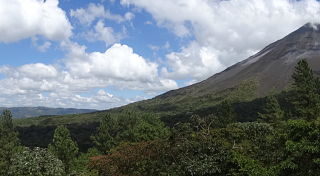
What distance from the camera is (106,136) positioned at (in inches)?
3135

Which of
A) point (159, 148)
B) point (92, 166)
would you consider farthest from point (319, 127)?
point (92, 166)

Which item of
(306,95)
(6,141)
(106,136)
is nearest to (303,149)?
(306,95)

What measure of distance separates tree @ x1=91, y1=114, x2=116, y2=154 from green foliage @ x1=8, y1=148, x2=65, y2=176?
4994 centimetres

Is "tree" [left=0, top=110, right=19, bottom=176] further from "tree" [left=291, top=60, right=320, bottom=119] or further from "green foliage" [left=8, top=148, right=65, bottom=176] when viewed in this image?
"tree" [left=291, top=60, right=320, bottom=119]

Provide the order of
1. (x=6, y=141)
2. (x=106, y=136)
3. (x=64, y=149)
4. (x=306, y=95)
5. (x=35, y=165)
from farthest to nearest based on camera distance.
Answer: (x=106, y=136), (x=6, y=141), (x=64, y=149), (x=306, y=95), (x=35, y=165)

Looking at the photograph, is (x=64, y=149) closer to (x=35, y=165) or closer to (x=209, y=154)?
(x=35, y=165)

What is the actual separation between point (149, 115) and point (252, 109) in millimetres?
86400

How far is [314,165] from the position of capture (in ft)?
73.2

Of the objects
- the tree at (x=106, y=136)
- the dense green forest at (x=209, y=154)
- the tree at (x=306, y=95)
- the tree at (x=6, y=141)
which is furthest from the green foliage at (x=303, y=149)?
the tree at (x=6, y=141)

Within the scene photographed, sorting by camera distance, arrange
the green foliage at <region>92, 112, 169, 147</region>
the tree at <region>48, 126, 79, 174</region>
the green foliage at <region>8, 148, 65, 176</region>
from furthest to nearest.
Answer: the tree at <region>48, 126, 79, 174</region>
the green foliage at <region>92, 112, 169, 147</region>
the green foliage at <region>8, 148, 65, 176</region>

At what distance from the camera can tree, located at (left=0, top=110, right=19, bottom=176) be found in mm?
74644

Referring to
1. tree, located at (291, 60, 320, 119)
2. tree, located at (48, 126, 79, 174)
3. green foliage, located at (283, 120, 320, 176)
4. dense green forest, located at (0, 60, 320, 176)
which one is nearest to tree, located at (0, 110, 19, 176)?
tree, located at (48, 126, 79, 174)

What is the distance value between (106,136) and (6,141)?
20038 millimetres

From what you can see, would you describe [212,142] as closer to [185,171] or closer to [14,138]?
[185,171]
